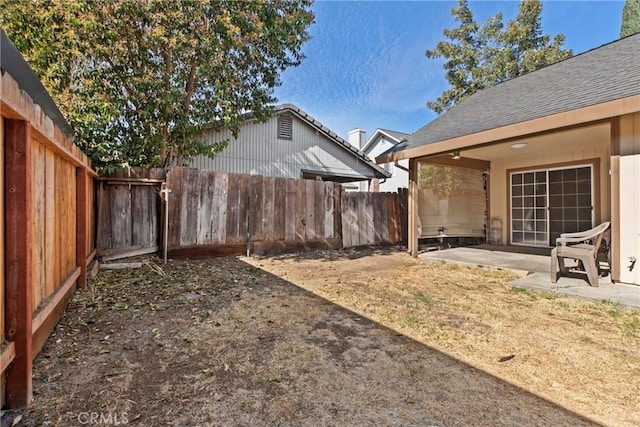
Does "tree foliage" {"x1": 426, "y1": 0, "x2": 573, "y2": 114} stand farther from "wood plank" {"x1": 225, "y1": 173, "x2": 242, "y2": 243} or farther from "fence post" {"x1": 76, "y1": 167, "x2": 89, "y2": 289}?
"fence post" {"x1": 76, "y1": 167, "x2": 89, "y2": 289}

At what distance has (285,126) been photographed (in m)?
10.9

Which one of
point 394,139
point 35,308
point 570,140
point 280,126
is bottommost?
point 35,308

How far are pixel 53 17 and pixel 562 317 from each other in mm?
8409

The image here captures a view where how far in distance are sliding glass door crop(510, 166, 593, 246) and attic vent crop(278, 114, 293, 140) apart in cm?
696

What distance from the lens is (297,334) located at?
2.67 m

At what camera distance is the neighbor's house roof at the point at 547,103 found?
3980mm

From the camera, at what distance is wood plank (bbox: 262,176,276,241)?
20.9ft

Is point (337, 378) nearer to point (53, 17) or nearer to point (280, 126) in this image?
point (53, 17)

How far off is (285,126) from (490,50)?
10074 millimetres

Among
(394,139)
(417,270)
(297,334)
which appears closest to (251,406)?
(297,334)

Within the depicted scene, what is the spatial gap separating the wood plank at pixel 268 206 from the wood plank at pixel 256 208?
8 centimetres

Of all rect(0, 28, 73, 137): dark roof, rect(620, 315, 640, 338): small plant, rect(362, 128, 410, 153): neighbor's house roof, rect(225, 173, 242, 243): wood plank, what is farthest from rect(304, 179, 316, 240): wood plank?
rect(362, 128, 410, 153): neighbor's house roof

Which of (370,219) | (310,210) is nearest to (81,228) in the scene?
(310,210)

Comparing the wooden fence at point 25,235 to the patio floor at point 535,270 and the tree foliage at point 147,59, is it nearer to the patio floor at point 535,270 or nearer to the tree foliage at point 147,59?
the tree foliage at point 147,59
